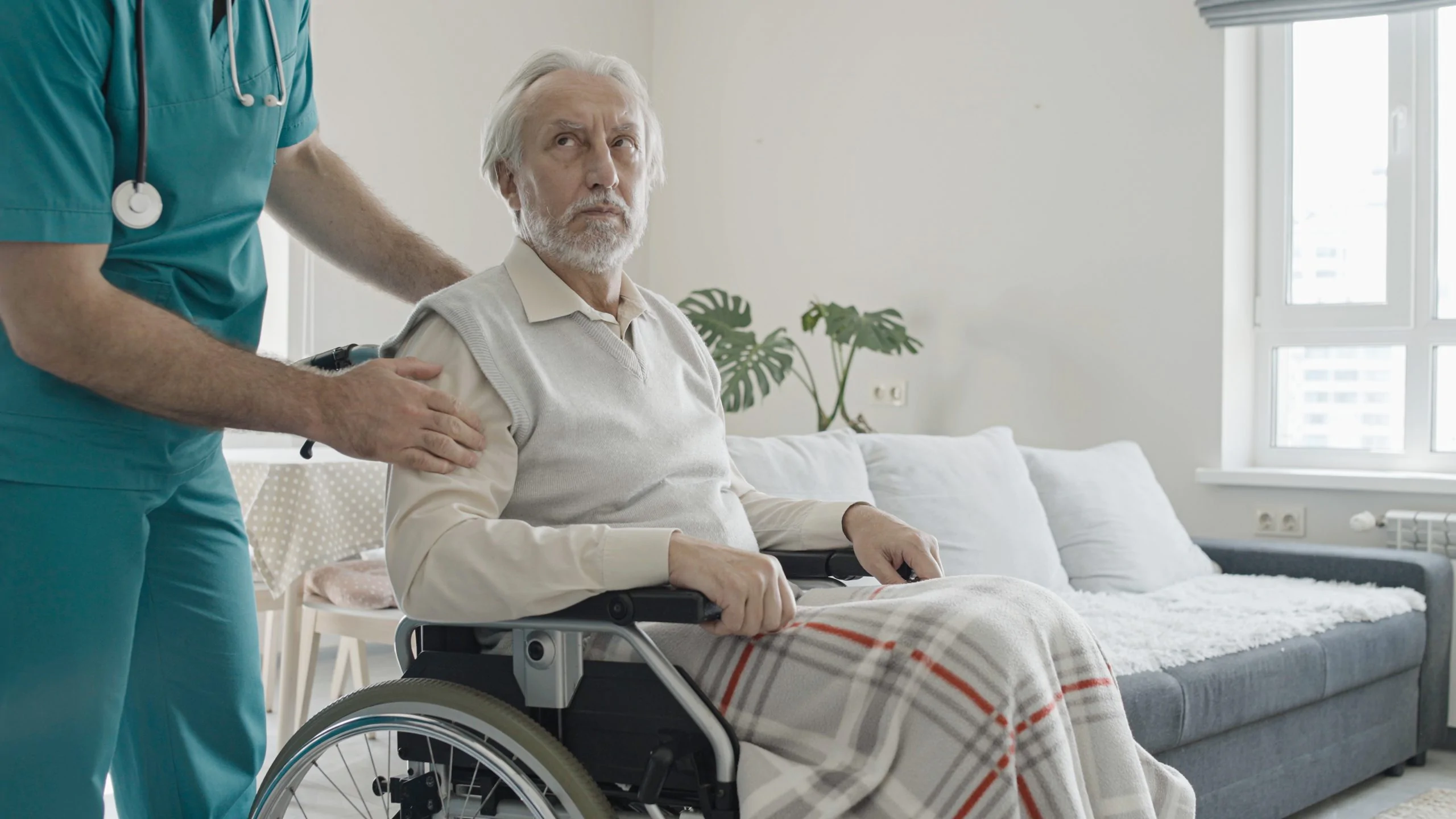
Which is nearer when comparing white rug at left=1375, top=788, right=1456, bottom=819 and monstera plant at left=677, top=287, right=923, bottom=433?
white rug at left=1375, top=788, right=1456, bottom=819

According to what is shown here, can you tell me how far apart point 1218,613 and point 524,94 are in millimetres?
1950

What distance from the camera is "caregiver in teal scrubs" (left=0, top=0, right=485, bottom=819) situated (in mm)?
1090

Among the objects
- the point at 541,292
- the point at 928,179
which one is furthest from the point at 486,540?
the point at 928,179

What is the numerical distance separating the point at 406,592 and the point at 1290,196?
11.7 feet

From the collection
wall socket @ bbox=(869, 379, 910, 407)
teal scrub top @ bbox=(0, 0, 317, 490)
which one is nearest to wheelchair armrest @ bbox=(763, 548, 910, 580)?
teal scrub top @ bbox=(0, 0, 317, 490)

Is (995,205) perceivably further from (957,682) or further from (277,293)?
(957,682)

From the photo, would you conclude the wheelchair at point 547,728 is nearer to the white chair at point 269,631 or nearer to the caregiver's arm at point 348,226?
the caregiver's arm at point 348,226

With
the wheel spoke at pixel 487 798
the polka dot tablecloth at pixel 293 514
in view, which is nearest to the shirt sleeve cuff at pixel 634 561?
the wheel spoke at pixel 487 798

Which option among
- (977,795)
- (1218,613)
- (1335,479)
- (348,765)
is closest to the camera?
(977,795)

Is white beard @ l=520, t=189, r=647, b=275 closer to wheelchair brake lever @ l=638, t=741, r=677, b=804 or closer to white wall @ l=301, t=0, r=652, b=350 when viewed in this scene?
wheelchair brake lever @ l=638, t=741, r=677, b=804

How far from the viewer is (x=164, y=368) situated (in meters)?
1.13

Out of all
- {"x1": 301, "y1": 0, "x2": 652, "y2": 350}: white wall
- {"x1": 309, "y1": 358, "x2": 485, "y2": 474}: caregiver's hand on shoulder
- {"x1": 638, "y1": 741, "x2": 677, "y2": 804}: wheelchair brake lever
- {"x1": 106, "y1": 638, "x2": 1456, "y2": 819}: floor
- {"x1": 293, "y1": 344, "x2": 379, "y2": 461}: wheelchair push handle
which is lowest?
{"x1": 106, "y1": 638, "x2": 1456, "y2": 819}: floor

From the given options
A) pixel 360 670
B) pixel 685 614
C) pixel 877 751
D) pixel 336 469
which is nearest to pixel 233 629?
pixel 685 614

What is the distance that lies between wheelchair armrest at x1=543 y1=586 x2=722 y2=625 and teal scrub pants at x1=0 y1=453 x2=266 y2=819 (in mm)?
413
